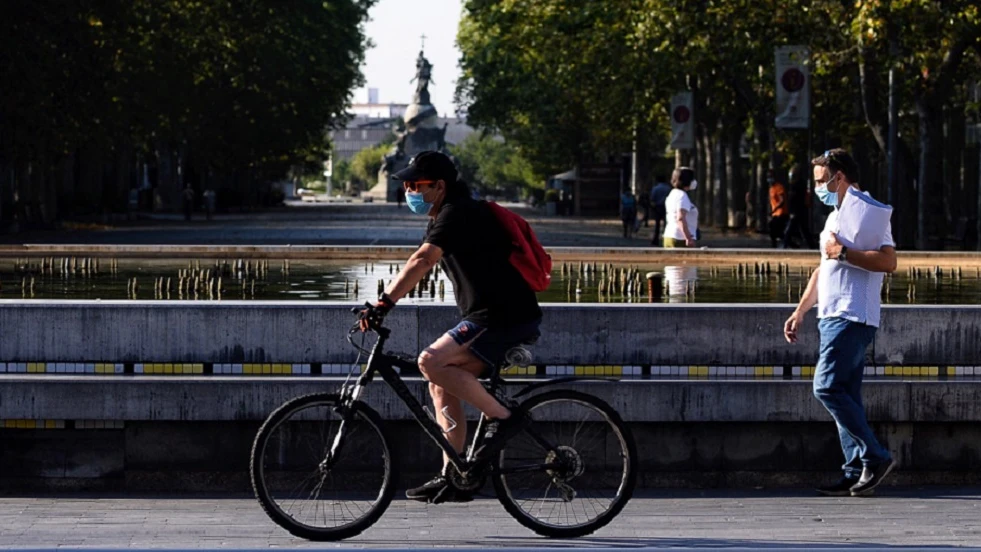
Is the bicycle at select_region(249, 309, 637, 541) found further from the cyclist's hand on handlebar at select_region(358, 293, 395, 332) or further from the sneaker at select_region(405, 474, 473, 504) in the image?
the cyclist's hand on handlebar at select_region(358, 293, 395, 332)

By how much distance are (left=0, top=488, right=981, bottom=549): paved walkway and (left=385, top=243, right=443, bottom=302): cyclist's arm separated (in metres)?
1.16

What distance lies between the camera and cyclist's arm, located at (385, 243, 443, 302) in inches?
357

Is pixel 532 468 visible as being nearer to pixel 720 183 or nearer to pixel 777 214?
pixel 777 214

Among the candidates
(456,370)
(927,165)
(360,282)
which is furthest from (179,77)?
(456,370)

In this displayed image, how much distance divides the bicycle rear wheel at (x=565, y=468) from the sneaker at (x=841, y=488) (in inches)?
74.7

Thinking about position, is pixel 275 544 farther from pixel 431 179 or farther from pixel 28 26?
pixel 28 26

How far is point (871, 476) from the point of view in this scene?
35.3 ft

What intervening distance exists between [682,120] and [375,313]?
46088 mm

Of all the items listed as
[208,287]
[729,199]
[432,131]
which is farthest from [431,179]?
[432,131]

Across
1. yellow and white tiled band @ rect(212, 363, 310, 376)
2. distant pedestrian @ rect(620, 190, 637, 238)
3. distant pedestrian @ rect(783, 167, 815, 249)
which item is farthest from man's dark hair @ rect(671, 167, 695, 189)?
distant pedestrian @ rect(620, 190, 637, 238)

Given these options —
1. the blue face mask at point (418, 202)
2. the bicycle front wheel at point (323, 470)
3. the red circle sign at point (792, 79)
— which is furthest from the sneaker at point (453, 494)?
the red circle sign at point (792, 79)

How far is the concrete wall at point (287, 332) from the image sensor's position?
1158 cm

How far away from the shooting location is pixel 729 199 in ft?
210

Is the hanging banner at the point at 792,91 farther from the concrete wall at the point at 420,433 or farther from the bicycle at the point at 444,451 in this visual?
the bicycle at the point at 444,451
